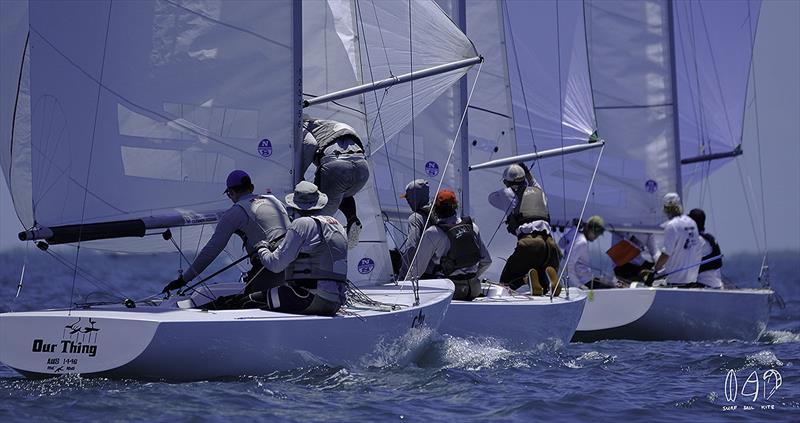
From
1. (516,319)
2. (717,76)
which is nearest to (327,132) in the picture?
(516,319)

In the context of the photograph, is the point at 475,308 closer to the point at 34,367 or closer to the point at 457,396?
the point at 457,396

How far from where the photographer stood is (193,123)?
11031mm

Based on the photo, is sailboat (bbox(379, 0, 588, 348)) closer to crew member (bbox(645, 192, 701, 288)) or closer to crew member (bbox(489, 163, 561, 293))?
crew member (bbox(489, 163, 561, 293))

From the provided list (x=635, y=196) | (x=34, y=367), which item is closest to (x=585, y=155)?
(x=635, y=196)

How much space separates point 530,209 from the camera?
14.3 metres

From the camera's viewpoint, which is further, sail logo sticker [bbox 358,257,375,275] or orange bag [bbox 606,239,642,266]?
orange bag [bbox 606,239,642,266]

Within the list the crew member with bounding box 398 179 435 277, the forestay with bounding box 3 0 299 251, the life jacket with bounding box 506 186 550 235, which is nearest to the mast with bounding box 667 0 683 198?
the life jacket with bounding box 506 186 550 235

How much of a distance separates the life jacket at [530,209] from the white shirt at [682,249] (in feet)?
9.36

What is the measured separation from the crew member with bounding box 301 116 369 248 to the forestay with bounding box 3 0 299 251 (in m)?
0.47

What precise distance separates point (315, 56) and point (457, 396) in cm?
460

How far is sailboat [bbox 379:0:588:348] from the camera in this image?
508 inches

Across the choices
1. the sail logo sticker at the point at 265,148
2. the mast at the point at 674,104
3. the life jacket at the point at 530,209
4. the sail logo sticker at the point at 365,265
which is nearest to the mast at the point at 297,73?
the sail logo sticker at the point at 265,148

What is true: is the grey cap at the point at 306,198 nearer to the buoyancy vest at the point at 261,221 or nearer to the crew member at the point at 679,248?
the buoyancy vest at the point at 261,221

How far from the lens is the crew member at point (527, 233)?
46.3 ft
